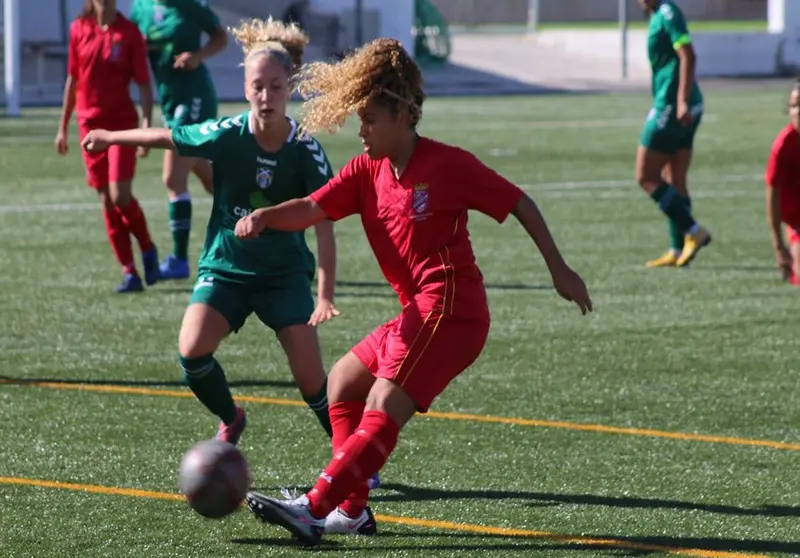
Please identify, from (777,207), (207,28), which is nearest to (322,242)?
(777,207)

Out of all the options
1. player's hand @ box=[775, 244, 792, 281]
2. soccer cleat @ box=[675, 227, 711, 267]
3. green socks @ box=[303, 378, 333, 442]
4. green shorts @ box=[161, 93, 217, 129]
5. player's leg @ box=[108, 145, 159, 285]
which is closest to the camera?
green socks @ box=[303, 378, 333, 442]

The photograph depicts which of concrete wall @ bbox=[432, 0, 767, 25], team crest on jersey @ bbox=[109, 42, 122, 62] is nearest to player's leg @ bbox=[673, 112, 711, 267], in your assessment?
team crest on jersey @ bbox=[109, 42, 122, 62]

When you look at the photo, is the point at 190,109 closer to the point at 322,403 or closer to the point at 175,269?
the point at 175,269

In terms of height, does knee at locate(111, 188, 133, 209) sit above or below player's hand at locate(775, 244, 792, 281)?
above

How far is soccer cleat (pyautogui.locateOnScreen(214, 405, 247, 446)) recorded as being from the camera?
6.75 m

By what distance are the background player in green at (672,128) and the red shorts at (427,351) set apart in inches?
289

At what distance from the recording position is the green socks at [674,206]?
1267 cm

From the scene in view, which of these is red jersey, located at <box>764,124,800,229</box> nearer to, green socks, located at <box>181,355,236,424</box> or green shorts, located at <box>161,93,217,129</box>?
green shorts, located at <box>161,93,217,129</box>

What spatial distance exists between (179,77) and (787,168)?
4279mm

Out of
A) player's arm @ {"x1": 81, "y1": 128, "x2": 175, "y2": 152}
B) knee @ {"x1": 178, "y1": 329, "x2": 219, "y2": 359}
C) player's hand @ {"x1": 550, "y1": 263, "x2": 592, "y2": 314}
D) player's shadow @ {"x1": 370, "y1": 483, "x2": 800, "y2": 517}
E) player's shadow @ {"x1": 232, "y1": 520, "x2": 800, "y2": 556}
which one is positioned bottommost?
player's shadow @ {"x1": 370, "y1": 483, "x2": 800, "y2": 517}

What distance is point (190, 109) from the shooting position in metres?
11.9

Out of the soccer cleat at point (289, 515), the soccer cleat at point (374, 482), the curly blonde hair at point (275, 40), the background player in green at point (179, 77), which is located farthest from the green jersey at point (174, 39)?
the soccer cleat at point (289, 515)

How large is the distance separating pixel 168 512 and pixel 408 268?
130 centimetres

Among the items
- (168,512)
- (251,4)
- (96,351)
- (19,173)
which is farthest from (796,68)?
(168,512)
